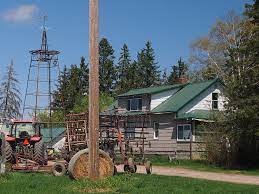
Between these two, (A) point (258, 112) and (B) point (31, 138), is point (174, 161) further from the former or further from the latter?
(B) point (31, 138)

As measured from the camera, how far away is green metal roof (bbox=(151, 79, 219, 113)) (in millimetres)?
44500

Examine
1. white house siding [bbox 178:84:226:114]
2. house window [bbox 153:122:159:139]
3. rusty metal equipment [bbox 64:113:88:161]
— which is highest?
white house siding [bbox 178:84:226:114]

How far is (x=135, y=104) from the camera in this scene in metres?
49.6

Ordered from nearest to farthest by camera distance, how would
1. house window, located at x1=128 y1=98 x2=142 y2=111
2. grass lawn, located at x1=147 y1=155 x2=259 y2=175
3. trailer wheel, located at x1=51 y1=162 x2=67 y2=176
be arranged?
trailer wheel, located at x1=51 y1=162 x2=67 y2=176, grass lawn, located at x1=147 y1=155 x2=259 y2=175, house window, located at x1=128 y1=98 x2=142 y2=111

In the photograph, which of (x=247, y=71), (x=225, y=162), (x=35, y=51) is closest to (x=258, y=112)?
(x=247, y=71)

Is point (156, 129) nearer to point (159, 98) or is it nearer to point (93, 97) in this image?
point (159, 98)

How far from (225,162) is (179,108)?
37.5ft

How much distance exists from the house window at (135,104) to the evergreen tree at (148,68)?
136 feet

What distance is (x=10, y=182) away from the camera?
18.0 meters

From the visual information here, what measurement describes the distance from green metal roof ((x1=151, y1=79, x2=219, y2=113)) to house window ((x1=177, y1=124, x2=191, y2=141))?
149 centimetres

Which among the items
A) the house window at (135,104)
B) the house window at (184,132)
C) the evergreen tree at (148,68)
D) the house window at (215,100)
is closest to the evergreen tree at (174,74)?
the evergreen tree at (148,68)

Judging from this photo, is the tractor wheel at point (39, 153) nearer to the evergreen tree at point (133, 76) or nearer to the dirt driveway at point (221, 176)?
the dirt driveway at point (221, 176)

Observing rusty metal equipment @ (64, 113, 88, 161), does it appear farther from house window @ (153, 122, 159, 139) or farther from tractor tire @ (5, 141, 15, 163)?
house window @ (153, 122, 159, 139)

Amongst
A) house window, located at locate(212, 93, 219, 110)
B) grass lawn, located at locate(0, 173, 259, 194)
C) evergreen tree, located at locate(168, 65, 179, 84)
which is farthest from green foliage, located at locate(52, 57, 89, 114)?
grass lawn, located at locate(0, 173, 259, 194)
